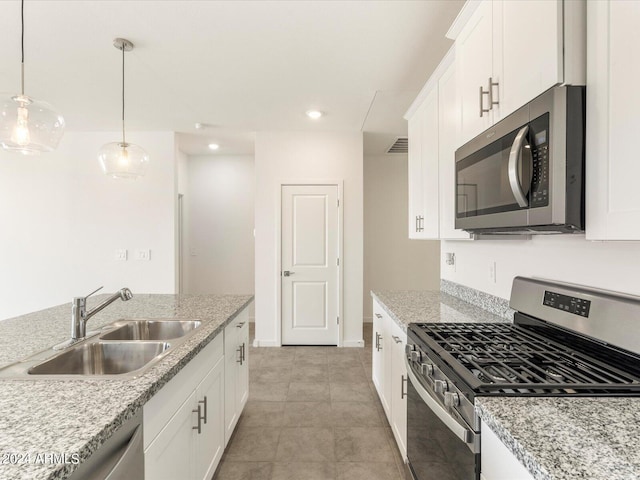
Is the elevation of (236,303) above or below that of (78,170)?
below

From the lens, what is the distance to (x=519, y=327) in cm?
155

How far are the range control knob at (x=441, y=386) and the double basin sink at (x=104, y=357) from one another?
0.97 meters

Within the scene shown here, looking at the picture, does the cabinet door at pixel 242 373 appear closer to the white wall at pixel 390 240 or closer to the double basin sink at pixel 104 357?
the double basin sink at pixel 104 357

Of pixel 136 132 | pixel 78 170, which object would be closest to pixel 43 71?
pixel 136 132

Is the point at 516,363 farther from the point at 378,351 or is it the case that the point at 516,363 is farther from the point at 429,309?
the point at 378,351

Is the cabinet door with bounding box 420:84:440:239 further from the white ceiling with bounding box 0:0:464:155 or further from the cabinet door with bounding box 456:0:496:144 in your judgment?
the cabinet door with bounding box 456:0:496:144

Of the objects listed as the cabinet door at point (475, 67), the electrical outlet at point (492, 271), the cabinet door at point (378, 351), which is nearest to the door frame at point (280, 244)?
the cabinet door at point (378, 351)

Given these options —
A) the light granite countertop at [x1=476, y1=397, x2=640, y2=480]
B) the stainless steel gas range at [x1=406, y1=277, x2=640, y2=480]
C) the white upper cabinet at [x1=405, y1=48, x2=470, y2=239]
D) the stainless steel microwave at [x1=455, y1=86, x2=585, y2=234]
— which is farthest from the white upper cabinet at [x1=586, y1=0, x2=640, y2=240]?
the white upper cabinet at [x1=405, y1=48, x2=470, y2=239]

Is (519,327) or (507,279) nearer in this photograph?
(519,327)

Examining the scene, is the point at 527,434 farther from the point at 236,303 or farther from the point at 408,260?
the point at 408,260

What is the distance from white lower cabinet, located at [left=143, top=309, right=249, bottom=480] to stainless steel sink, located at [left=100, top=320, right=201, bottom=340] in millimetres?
186

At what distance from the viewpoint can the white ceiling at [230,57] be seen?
1944mm

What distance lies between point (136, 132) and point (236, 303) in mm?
2978

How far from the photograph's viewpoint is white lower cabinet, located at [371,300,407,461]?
5.99 ft
